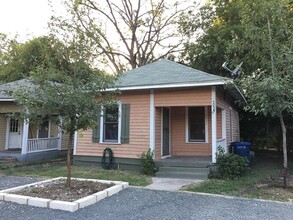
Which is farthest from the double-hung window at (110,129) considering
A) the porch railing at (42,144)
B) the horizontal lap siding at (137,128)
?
the porch railing at (42,144)

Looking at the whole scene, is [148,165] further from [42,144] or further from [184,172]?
[42,144]

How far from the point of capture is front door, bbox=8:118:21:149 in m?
14.0

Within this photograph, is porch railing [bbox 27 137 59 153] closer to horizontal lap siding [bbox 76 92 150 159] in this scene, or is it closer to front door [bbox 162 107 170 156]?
horizontal lap siding [bbox 76 92 150 159]

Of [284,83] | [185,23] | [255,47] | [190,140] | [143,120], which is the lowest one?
[190,140]

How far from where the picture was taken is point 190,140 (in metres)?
10.7

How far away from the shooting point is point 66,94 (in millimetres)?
6086

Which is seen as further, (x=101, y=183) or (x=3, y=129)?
(x=3, y=129)

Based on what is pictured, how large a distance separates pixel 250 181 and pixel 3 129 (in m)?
11.7

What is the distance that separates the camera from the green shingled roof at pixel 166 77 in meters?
8.44

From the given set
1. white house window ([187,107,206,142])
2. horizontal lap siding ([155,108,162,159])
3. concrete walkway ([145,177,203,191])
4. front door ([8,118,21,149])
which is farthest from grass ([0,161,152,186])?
front door ([8,118,21,149])

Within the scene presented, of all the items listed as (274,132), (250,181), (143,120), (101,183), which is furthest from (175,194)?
(274,132)

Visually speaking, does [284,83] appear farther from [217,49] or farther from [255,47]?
[217,49]

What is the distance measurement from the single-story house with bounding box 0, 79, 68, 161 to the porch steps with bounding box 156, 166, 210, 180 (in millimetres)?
6576

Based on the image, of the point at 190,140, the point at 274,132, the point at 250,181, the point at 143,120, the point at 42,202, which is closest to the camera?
the point at 42,202
